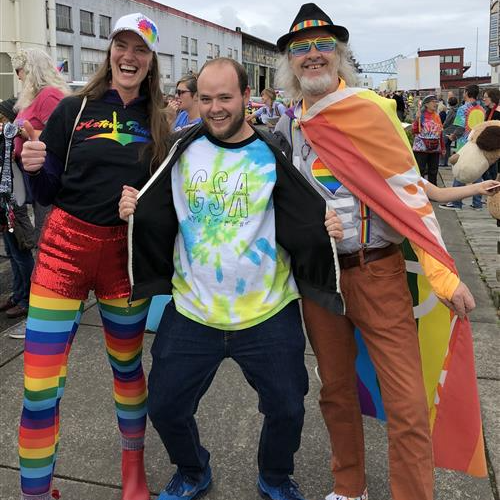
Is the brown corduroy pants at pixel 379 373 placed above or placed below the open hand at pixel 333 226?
below

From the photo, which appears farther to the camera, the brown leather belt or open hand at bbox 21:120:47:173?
the brown leather belt

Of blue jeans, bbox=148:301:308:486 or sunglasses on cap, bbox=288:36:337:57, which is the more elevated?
sunglasses on cap, bbox=288:36:337:57

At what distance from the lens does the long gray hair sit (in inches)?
89.8

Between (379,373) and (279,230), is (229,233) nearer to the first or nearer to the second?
(279,230)

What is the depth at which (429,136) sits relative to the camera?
31.7 ft

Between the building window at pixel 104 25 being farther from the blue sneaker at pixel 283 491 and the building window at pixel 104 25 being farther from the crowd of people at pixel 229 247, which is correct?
the blue sneaker at pixel 283 491

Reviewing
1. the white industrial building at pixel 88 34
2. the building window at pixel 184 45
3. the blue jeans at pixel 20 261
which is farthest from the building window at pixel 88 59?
the blue jeans at pixel 20 261

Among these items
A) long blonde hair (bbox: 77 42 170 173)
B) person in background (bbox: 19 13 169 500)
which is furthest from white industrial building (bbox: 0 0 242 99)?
person in background (bbox: 19 13 169 500)

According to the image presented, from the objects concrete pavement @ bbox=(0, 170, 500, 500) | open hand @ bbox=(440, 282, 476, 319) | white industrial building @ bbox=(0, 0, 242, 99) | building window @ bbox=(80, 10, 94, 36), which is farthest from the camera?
building window @ bbox=(80, 10, 94, 36)

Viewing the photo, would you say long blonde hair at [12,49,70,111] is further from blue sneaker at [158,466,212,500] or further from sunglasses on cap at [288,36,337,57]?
blue sneaker at [158,466,212,500]

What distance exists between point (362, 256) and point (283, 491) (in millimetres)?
1042

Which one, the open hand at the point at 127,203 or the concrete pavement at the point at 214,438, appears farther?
the concrete pavement at the point at 214,438

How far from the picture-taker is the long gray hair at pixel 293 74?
228 cm

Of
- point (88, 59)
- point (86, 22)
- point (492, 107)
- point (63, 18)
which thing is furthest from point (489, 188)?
point (86, 22)
